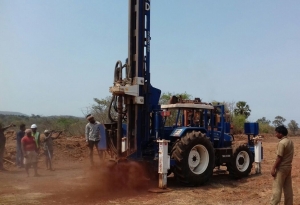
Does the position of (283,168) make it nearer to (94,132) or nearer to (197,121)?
(197,121)

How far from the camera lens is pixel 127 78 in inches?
412

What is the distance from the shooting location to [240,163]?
12047mm

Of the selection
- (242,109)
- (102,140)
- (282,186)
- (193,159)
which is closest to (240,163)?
(193,159)

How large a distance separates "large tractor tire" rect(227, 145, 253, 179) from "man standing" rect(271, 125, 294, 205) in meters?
4.15

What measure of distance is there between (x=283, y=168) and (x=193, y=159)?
3.35 metres

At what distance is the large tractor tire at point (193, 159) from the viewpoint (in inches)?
392

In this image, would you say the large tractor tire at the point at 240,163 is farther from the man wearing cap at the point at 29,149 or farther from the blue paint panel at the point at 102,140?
the man wearing cap at the point at 29,149

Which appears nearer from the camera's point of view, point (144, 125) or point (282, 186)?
point (282, 186)

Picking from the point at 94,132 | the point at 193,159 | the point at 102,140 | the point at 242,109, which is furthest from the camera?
the point at 242,109

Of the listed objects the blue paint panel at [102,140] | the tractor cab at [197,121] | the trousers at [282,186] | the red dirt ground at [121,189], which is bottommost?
the red dirt ground at [121,189]

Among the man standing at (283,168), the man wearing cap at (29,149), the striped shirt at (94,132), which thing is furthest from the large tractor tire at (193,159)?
the man wearing cap at (29,149)

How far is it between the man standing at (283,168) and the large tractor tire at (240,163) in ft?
13.6

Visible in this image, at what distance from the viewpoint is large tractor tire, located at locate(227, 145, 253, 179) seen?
38.4 feet

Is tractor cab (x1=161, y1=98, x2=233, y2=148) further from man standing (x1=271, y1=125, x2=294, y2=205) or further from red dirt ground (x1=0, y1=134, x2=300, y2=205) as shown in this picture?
man standing (x1=271, y1=125, x2=294, y2=205)
